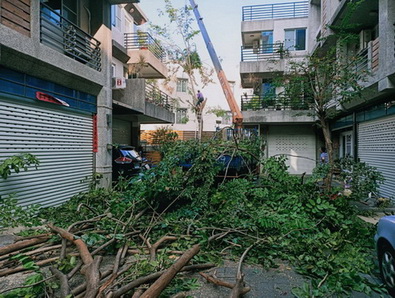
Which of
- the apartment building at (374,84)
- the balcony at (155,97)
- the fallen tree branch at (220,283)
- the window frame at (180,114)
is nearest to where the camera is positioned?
the fallen tree branch at (220,283)

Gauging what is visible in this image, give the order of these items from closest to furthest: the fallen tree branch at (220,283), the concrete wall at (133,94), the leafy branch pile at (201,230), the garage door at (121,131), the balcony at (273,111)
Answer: the fallen tree branch at (220,283) → the leafy branch pile at (201,230) → the concrete wall at (133,94) → the garage door at (121,131) → the balcony at (273,111)

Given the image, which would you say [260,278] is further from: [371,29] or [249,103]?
[249,103]

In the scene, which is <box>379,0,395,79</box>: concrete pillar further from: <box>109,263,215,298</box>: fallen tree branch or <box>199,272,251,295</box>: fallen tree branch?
<box>109,263,215,298</box>: fallen tree branch

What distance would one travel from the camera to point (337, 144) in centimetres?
1567

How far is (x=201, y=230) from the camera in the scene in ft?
13.9

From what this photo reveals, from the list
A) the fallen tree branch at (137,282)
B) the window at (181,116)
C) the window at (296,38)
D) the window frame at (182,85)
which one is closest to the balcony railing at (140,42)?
the window at (296,38)

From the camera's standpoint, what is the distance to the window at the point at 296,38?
62.3 ft

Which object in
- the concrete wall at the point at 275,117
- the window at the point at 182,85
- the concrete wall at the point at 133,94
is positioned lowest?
the concrete wall at the point at 275,117

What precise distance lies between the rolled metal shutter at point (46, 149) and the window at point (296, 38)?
1535 cm

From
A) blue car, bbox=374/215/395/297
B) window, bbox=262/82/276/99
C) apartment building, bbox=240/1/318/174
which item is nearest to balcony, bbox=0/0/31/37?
window, bbox=262/82/276/99

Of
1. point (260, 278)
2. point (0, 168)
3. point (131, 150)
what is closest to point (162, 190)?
point (260, 278)

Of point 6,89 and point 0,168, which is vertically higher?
point 6,89

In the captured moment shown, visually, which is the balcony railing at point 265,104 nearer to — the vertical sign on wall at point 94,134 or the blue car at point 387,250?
the vertical sign on wall at point 94,134

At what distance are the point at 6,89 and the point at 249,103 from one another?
505 inches
